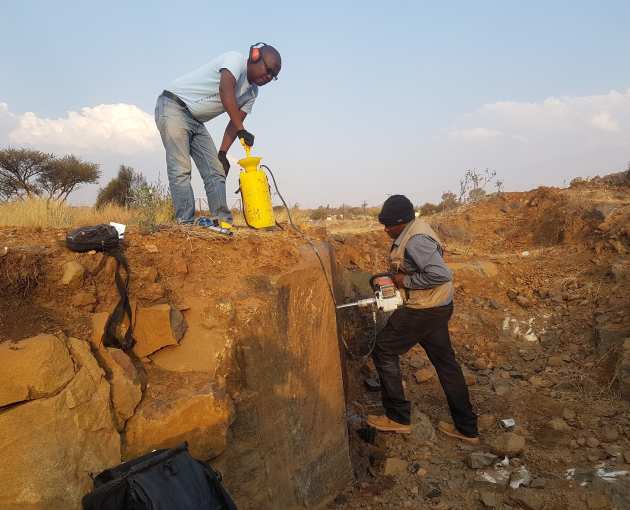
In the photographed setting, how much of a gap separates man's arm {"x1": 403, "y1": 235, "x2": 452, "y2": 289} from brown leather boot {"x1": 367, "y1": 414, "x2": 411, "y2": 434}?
1247 mm

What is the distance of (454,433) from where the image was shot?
4.36 metres

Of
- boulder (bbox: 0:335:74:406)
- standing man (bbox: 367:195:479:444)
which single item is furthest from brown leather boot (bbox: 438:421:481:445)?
boulder (bbox: 0:335:74:406)

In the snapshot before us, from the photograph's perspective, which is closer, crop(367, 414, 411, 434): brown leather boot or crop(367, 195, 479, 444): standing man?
crop(367, 195, 479, 444): standing man

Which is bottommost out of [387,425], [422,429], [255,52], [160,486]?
[422,429]

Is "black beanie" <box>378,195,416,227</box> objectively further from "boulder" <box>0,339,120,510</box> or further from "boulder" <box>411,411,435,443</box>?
"boulder" <box>0,339,120,510</box>

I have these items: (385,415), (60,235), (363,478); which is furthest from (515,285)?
(60,235)

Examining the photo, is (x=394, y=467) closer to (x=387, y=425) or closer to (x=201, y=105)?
(x=387, y=425)

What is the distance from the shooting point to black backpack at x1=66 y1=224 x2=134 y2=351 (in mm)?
2650

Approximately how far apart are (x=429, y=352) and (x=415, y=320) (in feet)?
1.31

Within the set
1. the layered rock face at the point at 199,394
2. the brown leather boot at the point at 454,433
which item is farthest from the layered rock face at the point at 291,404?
the brown leather boot at the point at 454,433

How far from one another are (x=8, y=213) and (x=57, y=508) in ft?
8.29

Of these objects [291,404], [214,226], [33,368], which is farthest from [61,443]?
[214,226]

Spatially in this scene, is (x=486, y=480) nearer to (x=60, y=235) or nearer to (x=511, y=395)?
(x=511, y=395)

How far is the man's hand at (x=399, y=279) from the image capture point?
13.5ft
